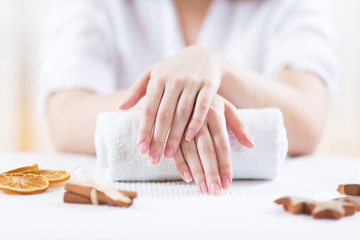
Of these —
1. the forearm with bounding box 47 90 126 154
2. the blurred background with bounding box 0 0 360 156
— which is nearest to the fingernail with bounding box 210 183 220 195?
the forearm with bounding box 47 90 126 154

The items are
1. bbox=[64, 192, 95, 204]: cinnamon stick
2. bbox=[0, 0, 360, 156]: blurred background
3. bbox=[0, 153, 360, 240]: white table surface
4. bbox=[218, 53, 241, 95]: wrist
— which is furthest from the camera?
bbox=[0, 0, 360, 156]: blurred background

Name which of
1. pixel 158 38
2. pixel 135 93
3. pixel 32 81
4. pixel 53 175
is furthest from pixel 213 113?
pixel 32 81

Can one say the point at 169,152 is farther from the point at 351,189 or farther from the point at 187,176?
the point at 351,189

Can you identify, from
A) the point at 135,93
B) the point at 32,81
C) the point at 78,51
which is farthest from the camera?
the point at 32,81

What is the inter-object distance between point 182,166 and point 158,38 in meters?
A: 0.76

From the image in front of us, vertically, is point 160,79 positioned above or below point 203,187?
above

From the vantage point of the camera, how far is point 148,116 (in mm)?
689

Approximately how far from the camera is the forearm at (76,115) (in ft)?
3.18

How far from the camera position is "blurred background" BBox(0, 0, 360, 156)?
2.31 m

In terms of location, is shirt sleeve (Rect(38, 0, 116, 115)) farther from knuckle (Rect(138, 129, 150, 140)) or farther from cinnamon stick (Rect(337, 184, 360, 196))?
cinnamon stick (Rect(337, 184, 360, 196))

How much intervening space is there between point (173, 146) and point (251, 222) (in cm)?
19

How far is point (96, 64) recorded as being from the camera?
1.22m

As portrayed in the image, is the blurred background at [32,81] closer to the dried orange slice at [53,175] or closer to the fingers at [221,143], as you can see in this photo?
the dried orange slice at [53,175]

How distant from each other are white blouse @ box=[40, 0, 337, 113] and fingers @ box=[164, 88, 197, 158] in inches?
19.4
